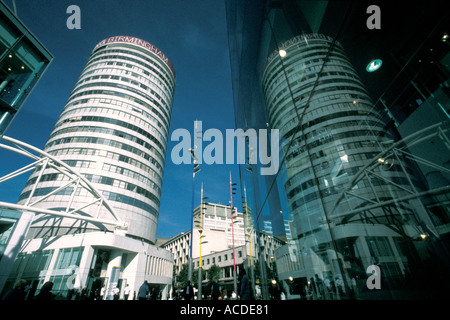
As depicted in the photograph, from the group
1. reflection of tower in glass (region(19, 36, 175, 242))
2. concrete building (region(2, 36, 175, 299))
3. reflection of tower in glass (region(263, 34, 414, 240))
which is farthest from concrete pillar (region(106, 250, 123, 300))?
reflection of tower in glass (region(263, 34, 414, 240))

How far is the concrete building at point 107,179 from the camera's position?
70.2ft

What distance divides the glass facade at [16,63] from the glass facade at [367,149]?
15.9 meters

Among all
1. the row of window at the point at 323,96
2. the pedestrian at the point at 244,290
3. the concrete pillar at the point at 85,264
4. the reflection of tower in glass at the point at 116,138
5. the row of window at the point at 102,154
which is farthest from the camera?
the row of window at the point at 102,154

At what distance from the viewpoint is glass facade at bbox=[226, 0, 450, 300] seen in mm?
1569

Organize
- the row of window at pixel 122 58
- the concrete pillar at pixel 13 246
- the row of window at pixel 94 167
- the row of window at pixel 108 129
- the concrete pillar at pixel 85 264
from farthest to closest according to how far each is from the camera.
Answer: the row of window at pixel 122 58
the row of window at pixel 108 129
the row of window at pixel 94 167
the concrete pillar at pixel 85 264
the concrete pillar at pixel 13 246

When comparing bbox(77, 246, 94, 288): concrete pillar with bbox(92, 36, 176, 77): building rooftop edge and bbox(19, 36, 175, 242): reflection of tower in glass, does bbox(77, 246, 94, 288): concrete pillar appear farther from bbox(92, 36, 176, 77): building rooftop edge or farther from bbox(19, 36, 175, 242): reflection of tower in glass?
bbox(92, 36, 176, 77): building rooftop edge

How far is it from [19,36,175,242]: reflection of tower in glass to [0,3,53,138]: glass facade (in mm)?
18782

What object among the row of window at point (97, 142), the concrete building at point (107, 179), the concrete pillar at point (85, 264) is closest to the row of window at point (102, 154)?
the concrete building at point (107, 179)

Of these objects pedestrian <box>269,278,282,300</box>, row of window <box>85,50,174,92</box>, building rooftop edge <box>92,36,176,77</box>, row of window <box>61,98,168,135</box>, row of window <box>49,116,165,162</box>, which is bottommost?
pedestrian <box>269,278,282,300</box>

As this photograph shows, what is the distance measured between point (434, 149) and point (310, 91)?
1.66 meters

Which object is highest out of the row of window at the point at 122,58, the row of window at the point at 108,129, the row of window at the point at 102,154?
the row of window at the point at 122,58

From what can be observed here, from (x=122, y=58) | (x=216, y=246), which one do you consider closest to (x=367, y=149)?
(x=122, y=58)

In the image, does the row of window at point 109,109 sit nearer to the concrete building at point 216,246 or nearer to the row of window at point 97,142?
the row of window at point 97,142

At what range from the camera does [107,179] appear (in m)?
29.6
